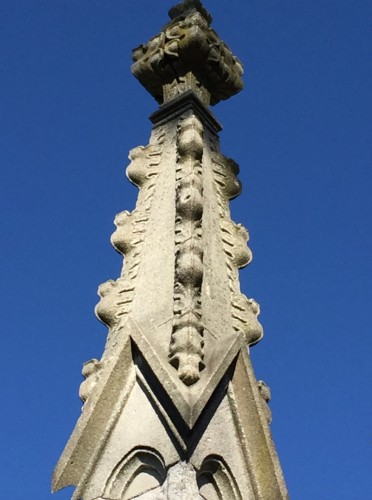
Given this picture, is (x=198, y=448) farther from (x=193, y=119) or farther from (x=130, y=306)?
(x=193, y=119)

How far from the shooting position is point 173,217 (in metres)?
4.14

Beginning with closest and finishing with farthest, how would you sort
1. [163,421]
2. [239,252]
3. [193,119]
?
1. [163,421]
2. [239,252]
3. [193,119]

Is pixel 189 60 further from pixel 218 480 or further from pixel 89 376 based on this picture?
pixel 218 480

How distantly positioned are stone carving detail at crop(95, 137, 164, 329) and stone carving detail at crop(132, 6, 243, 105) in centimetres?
55

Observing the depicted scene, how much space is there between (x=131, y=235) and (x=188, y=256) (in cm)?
67

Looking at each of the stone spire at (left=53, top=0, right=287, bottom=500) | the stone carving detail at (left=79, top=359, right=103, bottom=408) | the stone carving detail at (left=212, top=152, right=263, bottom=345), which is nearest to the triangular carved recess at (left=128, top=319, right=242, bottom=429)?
the stone spire at (left=53, top=0, right=287, bottom=500)

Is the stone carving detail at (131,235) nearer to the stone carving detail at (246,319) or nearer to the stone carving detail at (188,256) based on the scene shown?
the stone carving detail at (188,256)

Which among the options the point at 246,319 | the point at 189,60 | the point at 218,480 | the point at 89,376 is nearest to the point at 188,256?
the point at 246,319

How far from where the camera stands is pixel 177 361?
3258 millimetres

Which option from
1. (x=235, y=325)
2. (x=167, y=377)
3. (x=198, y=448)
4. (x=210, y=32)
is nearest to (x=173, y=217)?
(x=235, y=325)

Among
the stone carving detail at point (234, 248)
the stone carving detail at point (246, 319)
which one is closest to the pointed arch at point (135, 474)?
the stone carving detail at point (234, 248)

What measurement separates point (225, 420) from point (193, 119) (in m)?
2.11

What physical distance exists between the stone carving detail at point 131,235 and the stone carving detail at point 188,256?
0.82ft

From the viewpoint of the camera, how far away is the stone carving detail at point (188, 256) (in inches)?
129
